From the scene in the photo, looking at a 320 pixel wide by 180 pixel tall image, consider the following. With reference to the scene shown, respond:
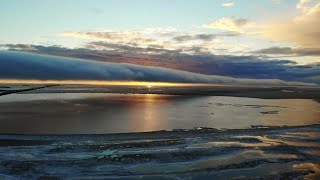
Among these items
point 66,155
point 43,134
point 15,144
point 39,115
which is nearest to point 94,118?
point 39,115

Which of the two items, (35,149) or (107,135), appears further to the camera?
(107,135)

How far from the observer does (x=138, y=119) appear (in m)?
24.6

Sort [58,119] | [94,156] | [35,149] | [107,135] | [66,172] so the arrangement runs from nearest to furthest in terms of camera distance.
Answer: [66,172]
[94,156]
[35,149]
[107,135]
[58,119]

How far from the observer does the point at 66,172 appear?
11.6 meters

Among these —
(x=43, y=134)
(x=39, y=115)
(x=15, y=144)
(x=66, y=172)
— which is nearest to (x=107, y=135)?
(x=43, y=134)

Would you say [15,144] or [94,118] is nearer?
[15,144]

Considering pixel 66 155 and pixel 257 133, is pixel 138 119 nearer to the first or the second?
pixel 257 133

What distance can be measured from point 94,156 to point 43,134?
564 centimetres

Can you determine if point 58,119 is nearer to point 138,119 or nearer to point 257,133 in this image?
point 138,119

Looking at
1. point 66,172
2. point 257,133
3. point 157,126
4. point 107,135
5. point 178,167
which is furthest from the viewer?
point 157,126

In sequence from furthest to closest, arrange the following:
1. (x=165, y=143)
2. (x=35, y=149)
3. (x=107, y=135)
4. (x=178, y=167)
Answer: (x=107, y=135) < (x=165, y=143) < (x=35, y=149) < (x=178, y=167)

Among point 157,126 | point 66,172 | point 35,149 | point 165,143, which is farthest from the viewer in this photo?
point 157,126

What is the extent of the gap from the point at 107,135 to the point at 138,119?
663cm

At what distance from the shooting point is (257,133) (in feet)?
65.3
